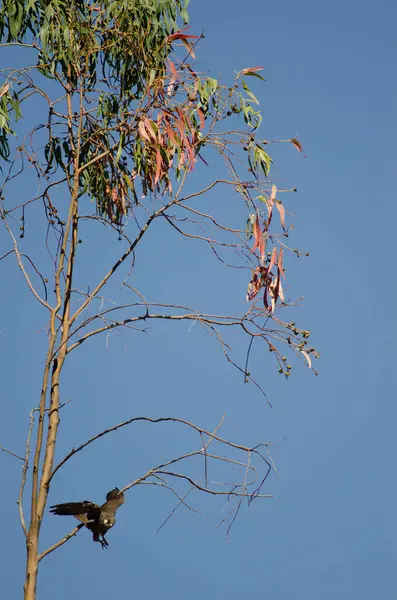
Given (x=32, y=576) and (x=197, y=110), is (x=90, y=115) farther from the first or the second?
(x=32, y=576)

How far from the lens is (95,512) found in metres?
3.59

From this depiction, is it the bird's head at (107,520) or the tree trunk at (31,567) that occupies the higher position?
the bird's head at (107,520)

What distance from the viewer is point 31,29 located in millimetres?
4523

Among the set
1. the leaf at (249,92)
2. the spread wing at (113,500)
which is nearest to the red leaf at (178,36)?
the leaf at (249,92)

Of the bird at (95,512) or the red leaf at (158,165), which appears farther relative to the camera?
the red leaf at (158,165)

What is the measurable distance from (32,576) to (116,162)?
1593 mm

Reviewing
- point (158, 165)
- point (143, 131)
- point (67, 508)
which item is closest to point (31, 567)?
point (67, 508)

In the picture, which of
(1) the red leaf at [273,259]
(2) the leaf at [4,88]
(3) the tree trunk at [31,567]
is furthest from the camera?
(2) the leaf at [4,88]

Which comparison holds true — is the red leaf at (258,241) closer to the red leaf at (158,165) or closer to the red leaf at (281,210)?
the red leaf at (281,210)

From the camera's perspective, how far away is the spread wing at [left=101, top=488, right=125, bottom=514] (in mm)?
3627

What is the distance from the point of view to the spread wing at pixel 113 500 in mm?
3627

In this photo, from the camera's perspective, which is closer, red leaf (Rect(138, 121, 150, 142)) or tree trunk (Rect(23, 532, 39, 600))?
tree trunk (Rect(23, 532, 39, 600))

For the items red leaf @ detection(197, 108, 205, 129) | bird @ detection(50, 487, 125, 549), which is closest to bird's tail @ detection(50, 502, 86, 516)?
bird @ detection(50, 487, 125, 549)

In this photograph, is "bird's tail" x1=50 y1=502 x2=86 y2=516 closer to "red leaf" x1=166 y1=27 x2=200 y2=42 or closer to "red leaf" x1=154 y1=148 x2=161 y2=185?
"red leaf" x1=154 y1=148 x2=161 y2=185
